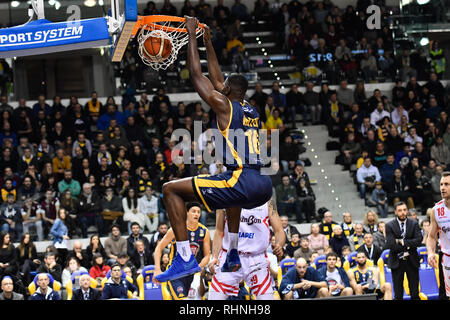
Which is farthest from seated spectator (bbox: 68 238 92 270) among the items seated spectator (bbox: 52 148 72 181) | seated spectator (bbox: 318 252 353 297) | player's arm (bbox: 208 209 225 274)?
player's arm (bbox: 208 209 225 274)

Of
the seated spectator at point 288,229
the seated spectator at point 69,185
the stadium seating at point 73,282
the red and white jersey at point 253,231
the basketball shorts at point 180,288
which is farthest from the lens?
the seated spectator at point 69,185

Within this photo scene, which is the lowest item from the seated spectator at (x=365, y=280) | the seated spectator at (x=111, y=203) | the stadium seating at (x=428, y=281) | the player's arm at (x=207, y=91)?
the stadium seating at (x=428, y=281)

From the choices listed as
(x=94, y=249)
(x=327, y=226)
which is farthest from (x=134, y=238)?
(x=327, y=226)

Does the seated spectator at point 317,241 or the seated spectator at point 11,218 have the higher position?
the seated spectator at point 11,218

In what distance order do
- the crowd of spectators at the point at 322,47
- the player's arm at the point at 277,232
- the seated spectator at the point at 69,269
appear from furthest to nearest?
the crowd of spectators at the point at 322,47
the seated spectator at the point at 69,269
the player's arm at the point at 277,232

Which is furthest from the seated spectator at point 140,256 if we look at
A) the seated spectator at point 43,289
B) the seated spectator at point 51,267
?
the seated spectator at point 43,289

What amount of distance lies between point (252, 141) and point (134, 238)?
8.56 metres

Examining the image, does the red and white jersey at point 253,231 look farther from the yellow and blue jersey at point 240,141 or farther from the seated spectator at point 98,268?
the seated spectator at point 98,268

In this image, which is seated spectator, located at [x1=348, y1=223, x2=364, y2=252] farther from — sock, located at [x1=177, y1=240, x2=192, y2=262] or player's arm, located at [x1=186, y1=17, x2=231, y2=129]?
player's arm, located at [x1=186, y1=17, x2=231, y2=129]

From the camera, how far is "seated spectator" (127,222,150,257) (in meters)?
15.3

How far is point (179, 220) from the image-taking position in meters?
7.30

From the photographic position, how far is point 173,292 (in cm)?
1166

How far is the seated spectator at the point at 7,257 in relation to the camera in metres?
14.6

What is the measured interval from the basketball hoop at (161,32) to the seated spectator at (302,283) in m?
5.37
